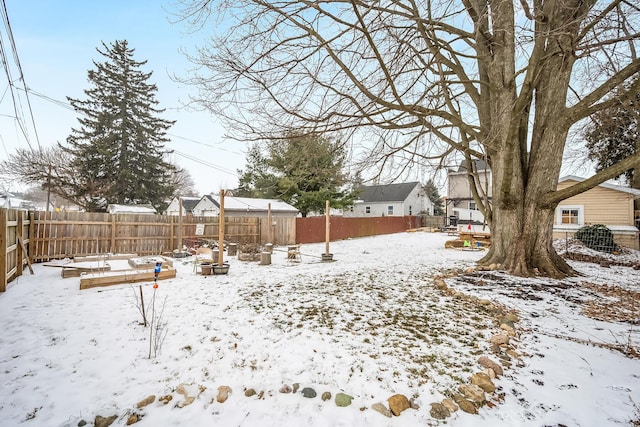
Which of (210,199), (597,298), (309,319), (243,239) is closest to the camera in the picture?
(309,319)

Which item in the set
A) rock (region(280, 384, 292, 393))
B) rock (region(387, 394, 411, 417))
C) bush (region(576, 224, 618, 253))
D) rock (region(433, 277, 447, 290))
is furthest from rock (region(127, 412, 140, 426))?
bush (region(576, 224, 618, 253))

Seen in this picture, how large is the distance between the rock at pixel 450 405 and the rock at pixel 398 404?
267 mm

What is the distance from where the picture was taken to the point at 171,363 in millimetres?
2611

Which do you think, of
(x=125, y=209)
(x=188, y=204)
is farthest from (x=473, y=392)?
(x=188, y=204)

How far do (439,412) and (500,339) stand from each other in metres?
1.51

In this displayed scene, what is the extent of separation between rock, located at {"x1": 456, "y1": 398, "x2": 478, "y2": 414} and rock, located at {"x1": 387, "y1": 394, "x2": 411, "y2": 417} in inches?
14.8

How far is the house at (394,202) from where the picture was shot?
29719 mm

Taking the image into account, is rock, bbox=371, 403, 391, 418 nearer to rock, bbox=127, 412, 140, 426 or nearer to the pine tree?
rock, bbox=127, 412, 140, 426

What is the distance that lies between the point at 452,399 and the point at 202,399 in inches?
74.7

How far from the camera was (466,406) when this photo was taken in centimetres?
198

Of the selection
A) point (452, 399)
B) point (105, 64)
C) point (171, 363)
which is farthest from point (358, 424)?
point (105, 64)

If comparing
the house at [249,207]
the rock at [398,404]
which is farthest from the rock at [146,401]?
the house at [249,207]

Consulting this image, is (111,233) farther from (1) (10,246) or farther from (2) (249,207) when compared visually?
(2) (249,207)

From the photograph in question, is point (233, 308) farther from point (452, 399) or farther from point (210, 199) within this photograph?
point (210, 199)
